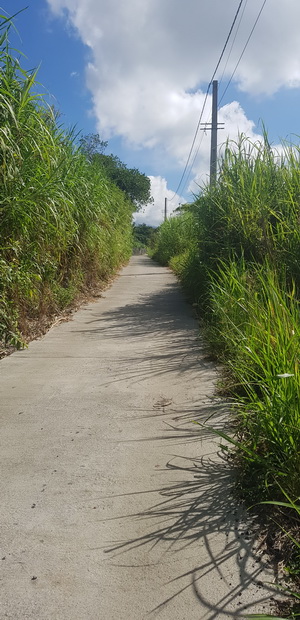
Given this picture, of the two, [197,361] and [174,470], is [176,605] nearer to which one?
[174,470]

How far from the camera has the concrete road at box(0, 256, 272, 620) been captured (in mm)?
2072

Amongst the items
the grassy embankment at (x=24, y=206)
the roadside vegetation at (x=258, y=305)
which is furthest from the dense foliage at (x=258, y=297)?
the grassy embankment at (x=24, y=206)

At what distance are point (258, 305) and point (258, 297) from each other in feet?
4.23

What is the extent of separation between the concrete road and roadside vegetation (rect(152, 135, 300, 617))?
0.26 metres

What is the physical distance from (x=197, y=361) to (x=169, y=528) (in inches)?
119

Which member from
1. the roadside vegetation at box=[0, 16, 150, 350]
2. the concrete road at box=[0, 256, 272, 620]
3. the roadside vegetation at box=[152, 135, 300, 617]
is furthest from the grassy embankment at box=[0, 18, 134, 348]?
the roadside vegetation at box=[152, 135, 300, 617]

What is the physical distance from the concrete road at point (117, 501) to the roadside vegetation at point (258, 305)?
0.84ft

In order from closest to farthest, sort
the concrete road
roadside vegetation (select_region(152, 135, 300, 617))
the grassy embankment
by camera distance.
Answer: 1. the concrete road
2. roadside vegetation (select_region(152, 135, 300, 617))
3. the grassy embankment

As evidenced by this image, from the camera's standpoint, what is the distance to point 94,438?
3527mm

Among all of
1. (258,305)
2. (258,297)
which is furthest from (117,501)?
(258,297)

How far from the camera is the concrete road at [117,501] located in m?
2.07

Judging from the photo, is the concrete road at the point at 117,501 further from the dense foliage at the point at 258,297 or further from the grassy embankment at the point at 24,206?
the grassy embankment at the point at 24,206

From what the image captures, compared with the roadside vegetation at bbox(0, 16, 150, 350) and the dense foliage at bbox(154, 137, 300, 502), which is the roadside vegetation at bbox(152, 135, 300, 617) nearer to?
the dense foliage at bbox(154, 137, 300, 502)

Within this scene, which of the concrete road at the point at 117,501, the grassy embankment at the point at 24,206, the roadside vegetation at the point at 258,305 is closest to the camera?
the concrete road at the point at 117,501
